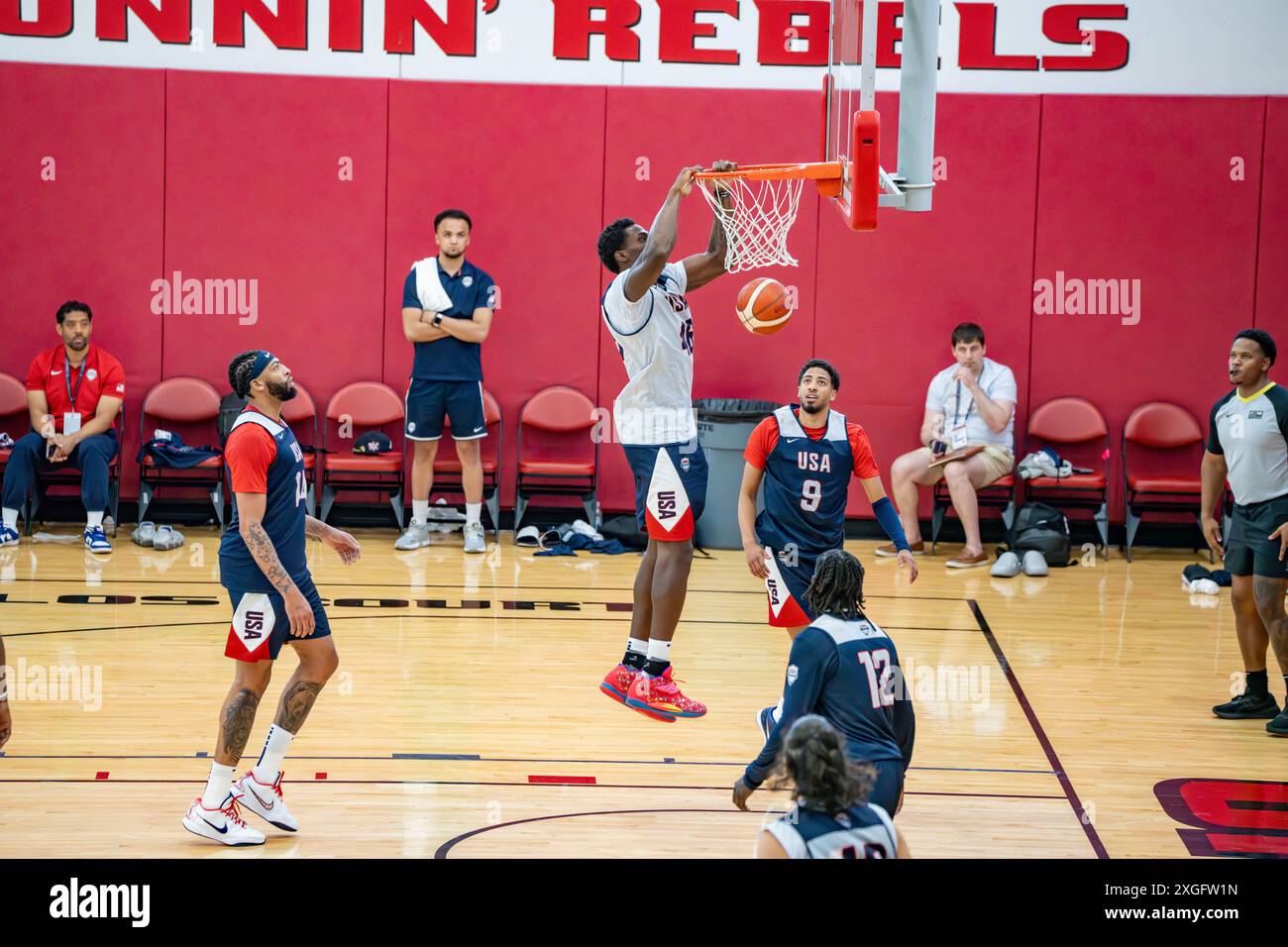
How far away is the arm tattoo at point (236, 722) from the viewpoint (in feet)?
18.0

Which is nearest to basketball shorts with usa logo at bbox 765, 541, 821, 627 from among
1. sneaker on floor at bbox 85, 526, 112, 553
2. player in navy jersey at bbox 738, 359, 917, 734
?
player in navy jersey at bbox 738, 359, 917, 734

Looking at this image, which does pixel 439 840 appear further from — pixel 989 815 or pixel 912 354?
pixel 912 354

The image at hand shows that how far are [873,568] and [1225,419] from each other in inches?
159

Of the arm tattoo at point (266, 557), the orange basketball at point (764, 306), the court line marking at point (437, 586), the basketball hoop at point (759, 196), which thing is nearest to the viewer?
the arm tattoo at point (266, 557)

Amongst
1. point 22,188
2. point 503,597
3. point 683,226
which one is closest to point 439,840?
point 503,597

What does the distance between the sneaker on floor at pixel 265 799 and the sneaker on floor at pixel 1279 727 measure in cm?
470

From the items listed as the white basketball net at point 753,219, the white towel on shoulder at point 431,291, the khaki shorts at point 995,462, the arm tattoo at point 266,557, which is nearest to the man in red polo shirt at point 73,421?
the white towel on shoulder at point 431,291

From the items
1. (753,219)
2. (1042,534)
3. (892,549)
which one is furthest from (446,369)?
(1042,534)

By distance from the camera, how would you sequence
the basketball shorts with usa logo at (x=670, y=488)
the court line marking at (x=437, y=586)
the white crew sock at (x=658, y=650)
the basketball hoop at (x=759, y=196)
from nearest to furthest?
the basketball hoop at (x=759, y=196), the basketball shorts with usa logo at (x=670, y=488), the white crew sock at (x=658, y=650), the court line marking at (x=437, y=586)

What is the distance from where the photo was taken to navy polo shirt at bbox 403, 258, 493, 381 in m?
11.5

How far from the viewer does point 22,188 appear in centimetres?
1184

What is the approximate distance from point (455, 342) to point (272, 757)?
6234mm

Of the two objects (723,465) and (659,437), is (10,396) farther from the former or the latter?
(659,437)

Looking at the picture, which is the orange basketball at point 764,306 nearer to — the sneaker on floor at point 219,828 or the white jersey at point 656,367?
the white jersey at point 656,367
